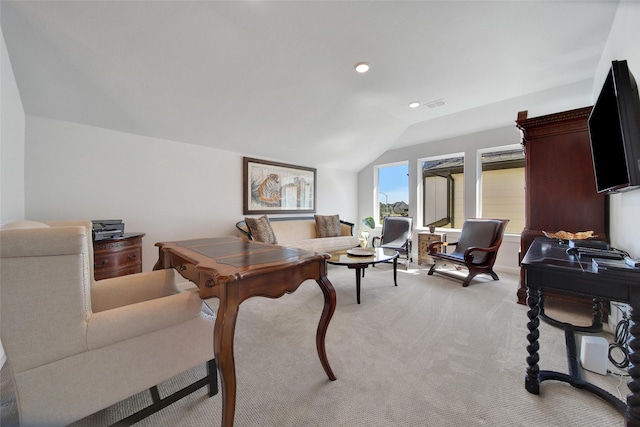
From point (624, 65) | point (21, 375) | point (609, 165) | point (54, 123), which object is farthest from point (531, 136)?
point (54, 123)

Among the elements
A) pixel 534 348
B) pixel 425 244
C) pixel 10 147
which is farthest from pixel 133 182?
pixel 425 244

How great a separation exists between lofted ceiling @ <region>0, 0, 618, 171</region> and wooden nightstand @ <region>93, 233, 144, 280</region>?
149 cm

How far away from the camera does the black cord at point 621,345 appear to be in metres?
1.59

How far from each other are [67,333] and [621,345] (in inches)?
132

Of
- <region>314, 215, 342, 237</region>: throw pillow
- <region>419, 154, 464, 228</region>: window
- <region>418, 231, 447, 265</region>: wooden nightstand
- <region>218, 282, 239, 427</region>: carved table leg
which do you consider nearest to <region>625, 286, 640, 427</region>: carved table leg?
<region>218, 282, 239, 427</region>: carved table leg

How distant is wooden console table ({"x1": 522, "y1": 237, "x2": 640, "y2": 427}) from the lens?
3.58 ft

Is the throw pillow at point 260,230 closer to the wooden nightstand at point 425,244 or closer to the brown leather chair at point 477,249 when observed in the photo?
the brown leather chair at point 477,249

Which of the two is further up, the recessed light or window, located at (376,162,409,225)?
the recessed light

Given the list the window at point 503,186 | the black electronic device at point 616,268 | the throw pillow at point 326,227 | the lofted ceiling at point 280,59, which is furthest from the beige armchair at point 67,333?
the window at point 503,186

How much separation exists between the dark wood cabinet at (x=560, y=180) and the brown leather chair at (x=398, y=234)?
73.6 inches

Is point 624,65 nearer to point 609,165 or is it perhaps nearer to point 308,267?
point 609,165

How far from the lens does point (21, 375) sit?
84cm

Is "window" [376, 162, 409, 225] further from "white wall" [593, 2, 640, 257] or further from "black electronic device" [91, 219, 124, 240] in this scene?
"black electronic device" [91, 219, 124, 240]

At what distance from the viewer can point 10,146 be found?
1.85 m
